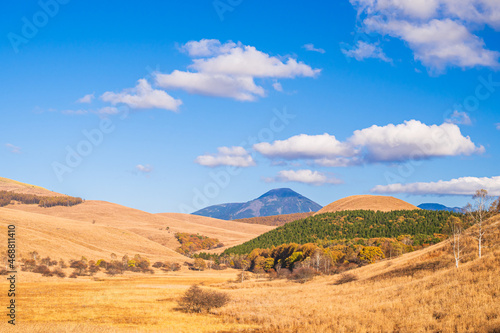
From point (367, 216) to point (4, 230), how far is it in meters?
141

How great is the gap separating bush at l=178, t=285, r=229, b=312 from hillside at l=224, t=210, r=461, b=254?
88.6 meters

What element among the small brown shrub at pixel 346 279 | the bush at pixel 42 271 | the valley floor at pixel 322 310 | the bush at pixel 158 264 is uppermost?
the valley floor at pixel 322 310

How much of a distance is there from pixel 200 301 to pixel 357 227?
4739 inches

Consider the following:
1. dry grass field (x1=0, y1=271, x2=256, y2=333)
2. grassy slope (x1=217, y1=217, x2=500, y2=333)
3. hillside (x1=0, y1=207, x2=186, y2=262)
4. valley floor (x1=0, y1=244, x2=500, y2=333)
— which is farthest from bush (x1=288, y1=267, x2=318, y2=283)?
hillside (x1=0, y1=207, x2=186, y2=262)

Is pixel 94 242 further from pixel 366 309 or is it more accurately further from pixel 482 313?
pixel 482 313

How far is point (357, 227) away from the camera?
5989 inches

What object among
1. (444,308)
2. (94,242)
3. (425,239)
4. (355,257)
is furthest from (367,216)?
(444,308)

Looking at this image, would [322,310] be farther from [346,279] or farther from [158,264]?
[158,264]

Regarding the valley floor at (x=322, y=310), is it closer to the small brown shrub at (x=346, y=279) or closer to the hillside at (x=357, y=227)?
the small brown shrub at (x=346, y=279)

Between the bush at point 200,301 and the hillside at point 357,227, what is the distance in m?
88.6

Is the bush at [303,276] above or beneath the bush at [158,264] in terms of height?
above

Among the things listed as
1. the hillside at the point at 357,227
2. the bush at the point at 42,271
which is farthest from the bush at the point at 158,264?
the bush at the point at 42,271

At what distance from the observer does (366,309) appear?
34312mm

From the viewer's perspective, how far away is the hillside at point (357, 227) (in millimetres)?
135738
